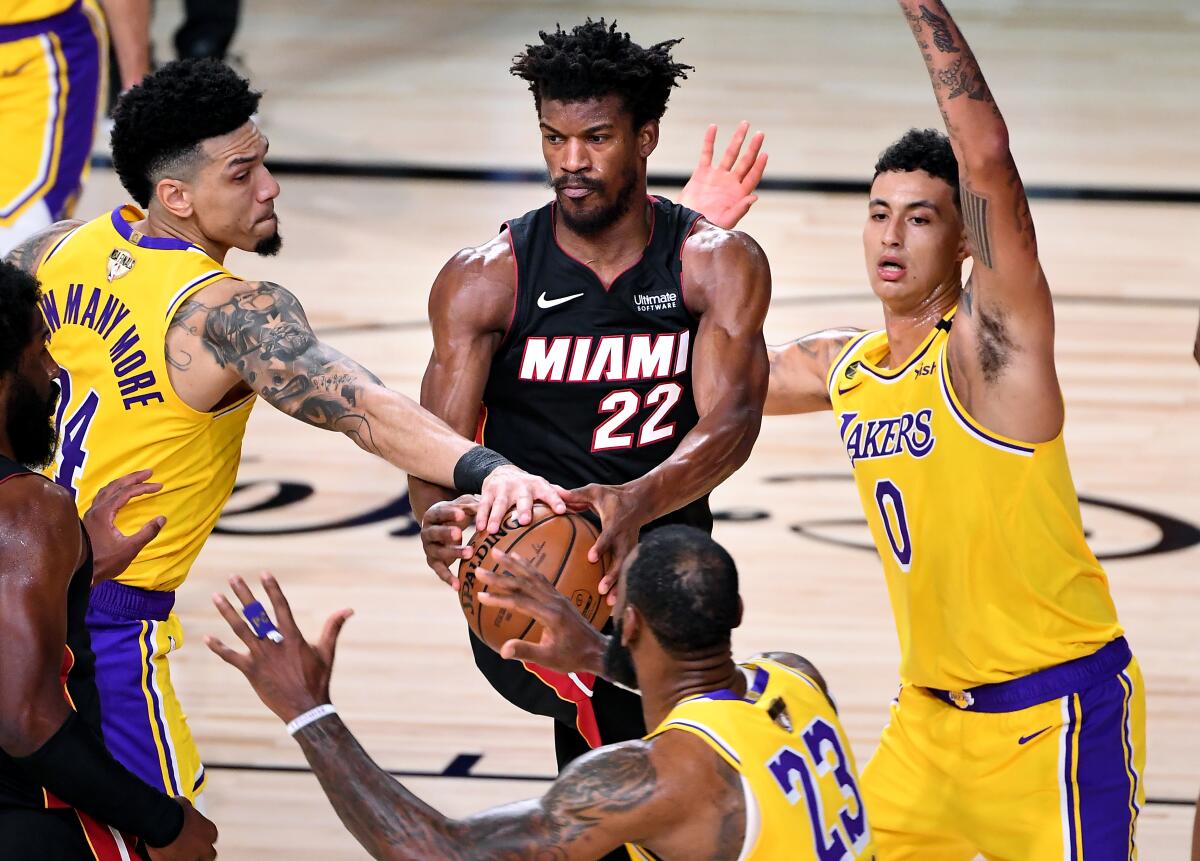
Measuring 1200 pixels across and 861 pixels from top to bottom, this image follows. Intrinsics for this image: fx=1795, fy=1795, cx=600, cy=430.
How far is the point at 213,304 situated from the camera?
406cm

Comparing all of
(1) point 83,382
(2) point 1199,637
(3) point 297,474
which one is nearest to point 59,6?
(3) point 297,474

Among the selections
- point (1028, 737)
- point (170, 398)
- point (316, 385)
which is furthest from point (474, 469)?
point (1028, 737)

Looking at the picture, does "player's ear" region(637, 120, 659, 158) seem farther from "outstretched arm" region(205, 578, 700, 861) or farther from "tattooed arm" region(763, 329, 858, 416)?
"outstretched arm" region(205, 578, 700, 861)

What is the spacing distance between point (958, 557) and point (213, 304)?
1.78 m

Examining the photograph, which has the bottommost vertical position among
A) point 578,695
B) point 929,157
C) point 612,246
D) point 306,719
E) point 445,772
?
point 445,772

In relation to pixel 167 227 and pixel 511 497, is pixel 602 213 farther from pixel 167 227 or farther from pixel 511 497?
pixel 167 227

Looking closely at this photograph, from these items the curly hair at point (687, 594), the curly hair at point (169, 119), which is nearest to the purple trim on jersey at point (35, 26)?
the curly hair at point (169, 119)

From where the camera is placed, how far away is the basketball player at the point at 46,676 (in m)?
3.22

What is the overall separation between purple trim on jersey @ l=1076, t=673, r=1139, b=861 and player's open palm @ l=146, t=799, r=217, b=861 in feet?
6.08

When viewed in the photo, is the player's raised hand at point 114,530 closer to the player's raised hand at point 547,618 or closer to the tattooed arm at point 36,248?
the tattooed arm at point 36,248

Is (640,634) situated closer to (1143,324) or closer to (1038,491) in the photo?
(1038,491)

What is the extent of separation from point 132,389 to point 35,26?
130 inches

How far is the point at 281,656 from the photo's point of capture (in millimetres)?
3396

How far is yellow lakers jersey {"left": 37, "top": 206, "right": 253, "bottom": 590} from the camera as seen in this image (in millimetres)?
4066
